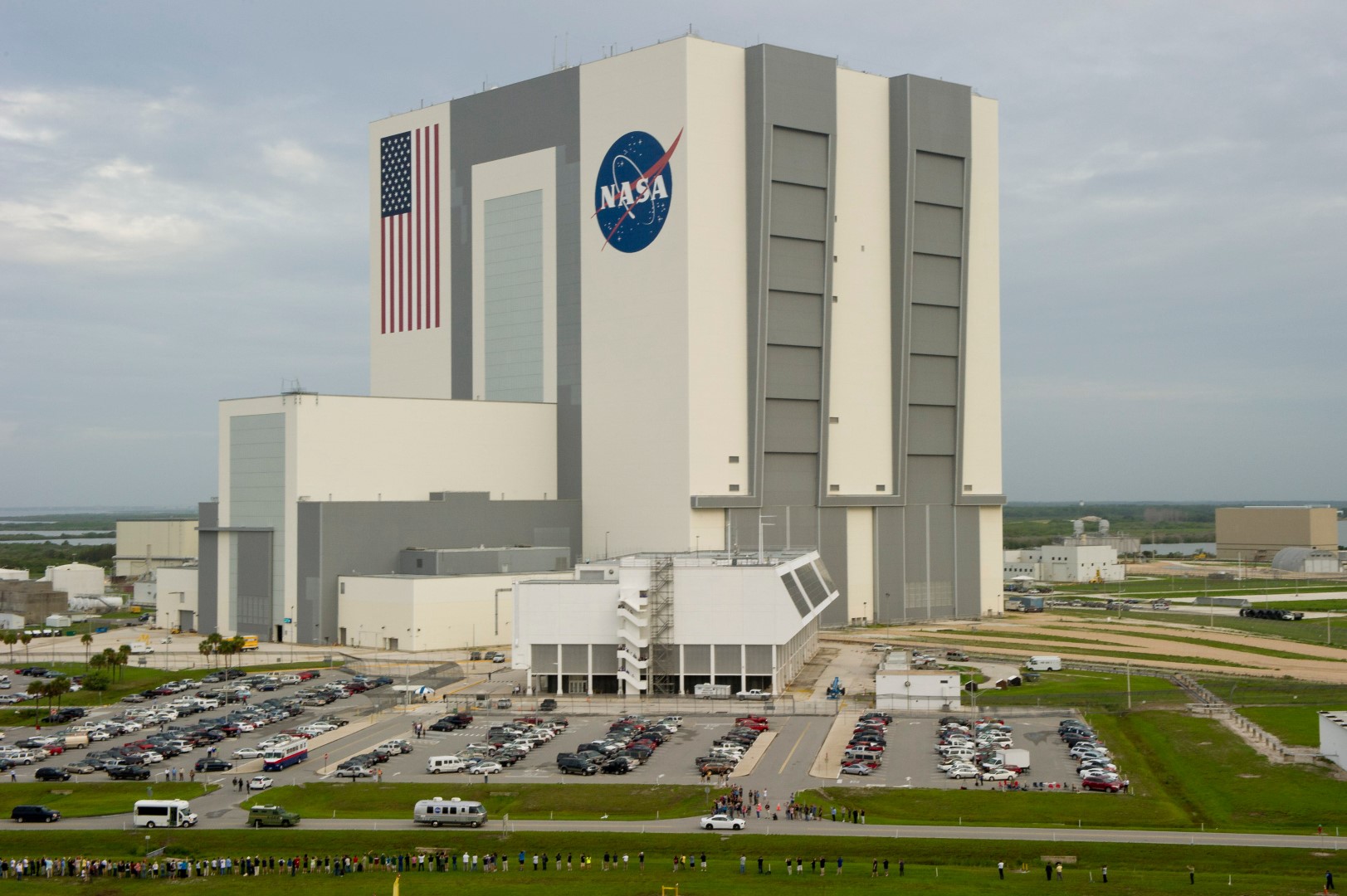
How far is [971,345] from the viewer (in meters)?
132

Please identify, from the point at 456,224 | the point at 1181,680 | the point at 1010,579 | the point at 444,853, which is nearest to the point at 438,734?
the point at 444,853

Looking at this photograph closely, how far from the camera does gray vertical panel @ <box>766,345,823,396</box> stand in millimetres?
119188

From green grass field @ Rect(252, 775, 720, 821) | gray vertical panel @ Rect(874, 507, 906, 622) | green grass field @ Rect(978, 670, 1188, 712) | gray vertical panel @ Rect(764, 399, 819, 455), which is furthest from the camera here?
gray vertical panel @ Rect(874, 507, 906, 622)

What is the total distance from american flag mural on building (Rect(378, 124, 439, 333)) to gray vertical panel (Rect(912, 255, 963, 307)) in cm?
4822

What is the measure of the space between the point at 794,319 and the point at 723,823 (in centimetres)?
6956

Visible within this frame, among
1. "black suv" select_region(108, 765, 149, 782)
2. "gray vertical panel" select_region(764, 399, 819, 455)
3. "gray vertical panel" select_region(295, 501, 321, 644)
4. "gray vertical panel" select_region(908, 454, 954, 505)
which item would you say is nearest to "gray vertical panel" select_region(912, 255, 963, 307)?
"gray vertical panel" select_region(908, 454, 954, 505)

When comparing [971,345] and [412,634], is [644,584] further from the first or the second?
[971,345]

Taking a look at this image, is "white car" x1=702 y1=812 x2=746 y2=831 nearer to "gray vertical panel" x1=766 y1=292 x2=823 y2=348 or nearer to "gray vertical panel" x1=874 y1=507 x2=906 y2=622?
"gray vertical panel" x1=766 y1=292 x2=823 y2=348

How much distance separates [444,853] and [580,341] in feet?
251

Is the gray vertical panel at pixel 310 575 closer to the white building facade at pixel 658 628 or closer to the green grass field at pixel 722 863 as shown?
the white building facade at pixel 658 628

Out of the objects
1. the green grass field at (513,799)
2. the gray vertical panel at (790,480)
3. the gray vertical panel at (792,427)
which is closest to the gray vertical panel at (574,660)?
the green grass field at (513,799)

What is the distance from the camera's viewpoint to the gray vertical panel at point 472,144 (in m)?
130

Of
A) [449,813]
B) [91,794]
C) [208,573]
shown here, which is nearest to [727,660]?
[449,813]

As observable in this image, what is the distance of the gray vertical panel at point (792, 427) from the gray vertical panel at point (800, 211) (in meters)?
14.6
